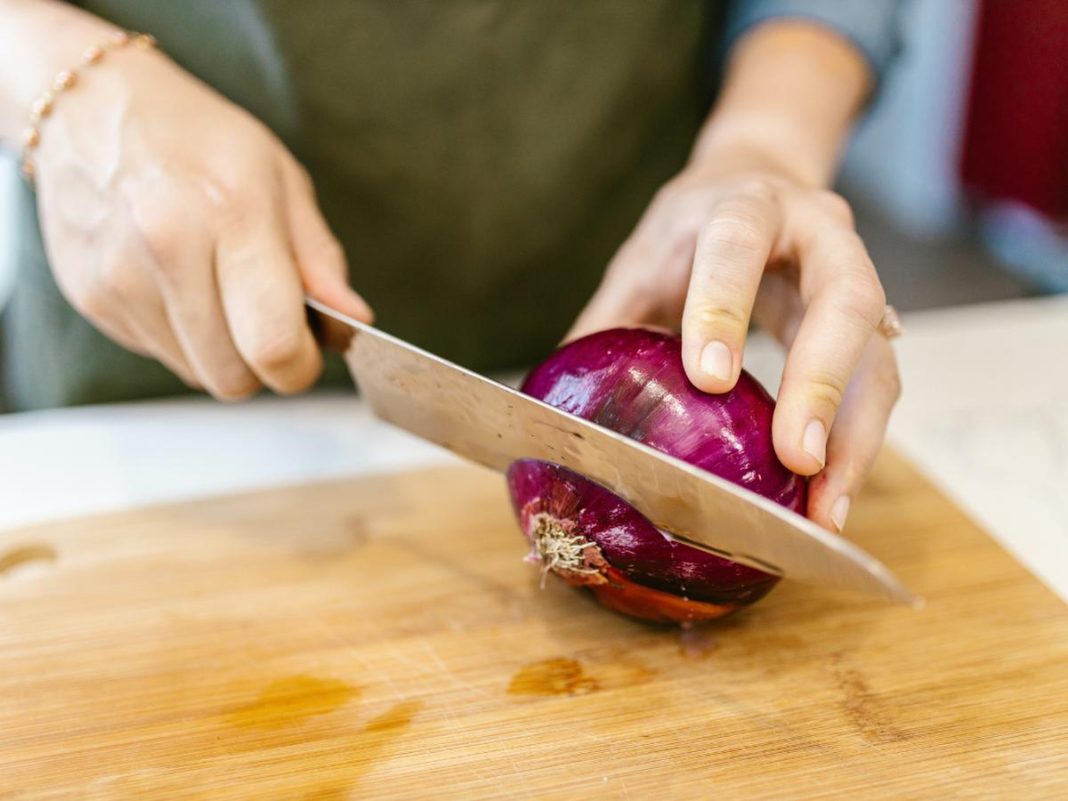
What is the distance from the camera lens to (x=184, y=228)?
3.95 ft

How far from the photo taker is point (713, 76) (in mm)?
1857

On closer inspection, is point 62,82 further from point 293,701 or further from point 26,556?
point 293,701

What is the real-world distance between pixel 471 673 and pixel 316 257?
1.90ft

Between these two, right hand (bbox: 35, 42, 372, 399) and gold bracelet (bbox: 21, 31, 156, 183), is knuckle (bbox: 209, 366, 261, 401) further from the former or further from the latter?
gold bracelet (bbox: 21, 31, 156, 183)

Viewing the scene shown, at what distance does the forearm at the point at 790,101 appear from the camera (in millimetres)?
1525

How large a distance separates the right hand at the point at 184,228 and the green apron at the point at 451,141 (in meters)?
0.23

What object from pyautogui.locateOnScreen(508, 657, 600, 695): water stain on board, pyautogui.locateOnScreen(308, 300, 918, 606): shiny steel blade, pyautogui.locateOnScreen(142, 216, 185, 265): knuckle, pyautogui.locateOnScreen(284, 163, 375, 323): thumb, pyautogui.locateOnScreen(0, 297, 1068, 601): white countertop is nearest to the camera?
pyautogui.locateOnScreen(308, 300, 918, 606): shiny steel blade

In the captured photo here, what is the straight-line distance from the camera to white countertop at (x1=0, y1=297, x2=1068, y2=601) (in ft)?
4.73

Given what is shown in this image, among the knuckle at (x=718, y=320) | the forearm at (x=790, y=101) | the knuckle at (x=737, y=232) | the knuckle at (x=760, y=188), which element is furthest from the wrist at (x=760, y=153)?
the knuckle at (x=718, y=320)

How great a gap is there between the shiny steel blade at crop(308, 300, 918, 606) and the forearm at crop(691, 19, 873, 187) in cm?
62

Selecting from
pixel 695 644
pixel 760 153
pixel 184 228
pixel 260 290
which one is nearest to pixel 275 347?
pixel 260 290

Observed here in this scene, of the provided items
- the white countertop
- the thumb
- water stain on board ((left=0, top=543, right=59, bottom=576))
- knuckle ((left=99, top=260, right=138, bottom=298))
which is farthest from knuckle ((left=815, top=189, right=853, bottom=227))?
water stain on board ((left=0, top=543, right=59, bottom=576))

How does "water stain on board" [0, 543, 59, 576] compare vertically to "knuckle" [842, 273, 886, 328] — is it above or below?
below

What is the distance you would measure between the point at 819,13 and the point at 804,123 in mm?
223
